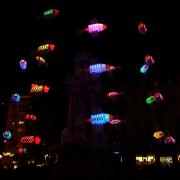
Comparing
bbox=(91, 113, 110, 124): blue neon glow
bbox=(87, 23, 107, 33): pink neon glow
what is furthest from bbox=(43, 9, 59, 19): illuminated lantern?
bbox=(91, 113, 110, 124): blue neon glow

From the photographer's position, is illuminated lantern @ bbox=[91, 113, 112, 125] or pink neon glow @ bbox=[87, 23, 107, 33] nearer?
pink neon glow @ bbox=[87, 23, 107, 33]

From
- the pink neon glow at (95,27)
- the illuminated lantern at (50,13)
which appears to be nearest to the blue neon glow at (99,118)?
the pink neon glow at (95,27)

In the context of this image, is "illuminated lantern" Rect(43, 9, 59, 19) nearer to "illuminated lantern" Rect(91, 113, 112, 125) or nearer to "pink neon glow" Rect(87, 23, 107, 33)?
"pink neon glow" Rect(87, 23, 107, 33)

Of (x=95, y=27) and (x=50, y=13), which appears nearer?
(x=50, y=13)

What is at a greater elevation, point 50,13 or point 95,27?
point 50,13

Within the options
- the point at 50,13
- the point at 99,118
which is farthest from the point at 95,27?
the point at 99,118

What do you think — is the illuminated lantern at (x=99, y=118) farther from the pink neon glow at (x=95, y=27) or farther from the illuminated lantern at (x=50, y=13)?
the illuminated lantern at (x=50, y=13)

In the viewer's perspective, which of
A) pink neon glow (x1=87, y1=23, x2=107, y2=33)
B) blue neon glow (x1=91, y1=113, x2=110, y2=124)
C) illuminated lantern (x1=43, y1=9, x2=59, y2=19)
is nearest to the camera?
illuminated lantern (x1=43, y1=9, x2=59, y2=19)

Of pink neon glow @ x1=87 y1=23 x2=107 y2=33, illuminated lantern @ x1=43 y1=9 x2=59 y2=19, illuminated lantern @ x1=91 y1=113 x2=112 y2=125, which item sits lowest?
illuminated lantern @ x1=91 y1=113 x2=112 y2=125

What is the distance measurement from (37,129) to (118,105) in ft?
50.6

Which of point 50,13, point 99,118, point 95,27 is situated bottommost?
point 99,118

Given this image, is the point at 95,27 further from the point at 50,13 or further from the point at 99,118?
the point at 99,118

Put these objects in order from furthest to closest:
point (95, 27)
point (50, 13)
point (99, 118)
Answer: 1. point (99, 118)
2. point (95, 27)
3. point (50, 13)

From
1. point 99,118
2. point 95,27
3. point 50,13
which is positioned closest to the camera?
point 50,13
